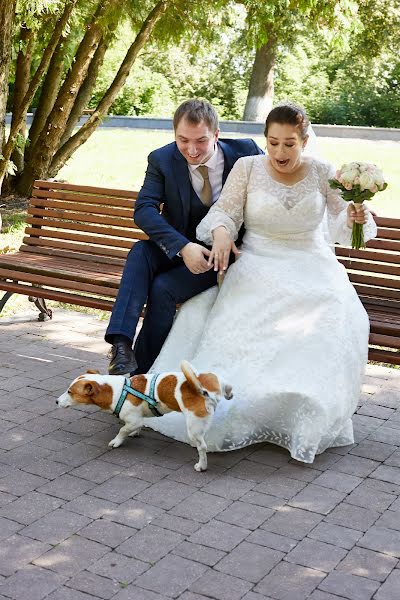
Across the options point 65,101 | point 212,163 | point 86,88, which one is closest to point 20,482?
point 212,163

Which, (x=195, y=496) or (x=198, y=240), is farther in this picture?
(x=198, y=240)

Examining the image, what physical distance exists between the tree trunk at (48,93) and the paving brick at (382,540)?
8.31m

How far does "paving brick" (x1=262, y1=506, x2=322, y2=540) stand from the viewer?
12.6 feet

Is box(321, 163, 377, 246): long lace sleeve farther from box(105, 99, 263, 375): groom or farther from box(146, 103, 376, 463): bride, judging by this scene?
box(105, 99, 263, 375): groom

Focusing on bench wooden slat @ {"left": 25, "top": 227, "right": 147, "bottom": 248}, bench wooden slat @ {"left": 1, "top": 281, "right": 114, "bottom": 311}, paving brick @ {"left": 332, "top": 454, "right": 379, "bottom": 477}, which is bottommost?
paving brick @ {"left": 332, "top": 454, "right": 379, "bottom": 477}

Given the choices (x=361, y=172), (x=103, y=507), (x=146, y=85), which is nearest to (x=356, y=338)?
(x=361, y=172)

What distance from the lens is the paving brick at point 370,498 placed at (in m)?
4.16

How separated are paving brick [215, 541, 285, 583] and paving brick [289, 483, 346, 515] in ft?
1.55

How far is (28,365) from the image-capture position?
605 cm

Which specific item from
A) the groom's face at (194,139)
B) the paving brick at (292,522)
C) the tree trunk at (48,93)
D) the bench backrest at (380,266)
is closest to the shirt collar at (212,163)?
the groom's face at (194,139)

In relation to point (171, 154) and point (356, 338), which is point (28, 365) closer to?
point (171, 154)

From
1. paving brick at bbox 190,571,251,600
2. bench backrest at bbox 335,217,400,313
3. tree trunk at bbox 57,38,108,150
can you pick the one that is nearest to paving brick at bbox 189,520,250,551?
paving brick at bbox 190,571,251,600

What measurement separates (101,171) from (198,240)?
10.9 metres

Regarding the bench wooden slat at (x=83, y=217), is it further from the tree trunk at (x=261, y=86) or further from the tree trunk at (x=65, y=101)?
the tree trunk at (x=261, y=86)
